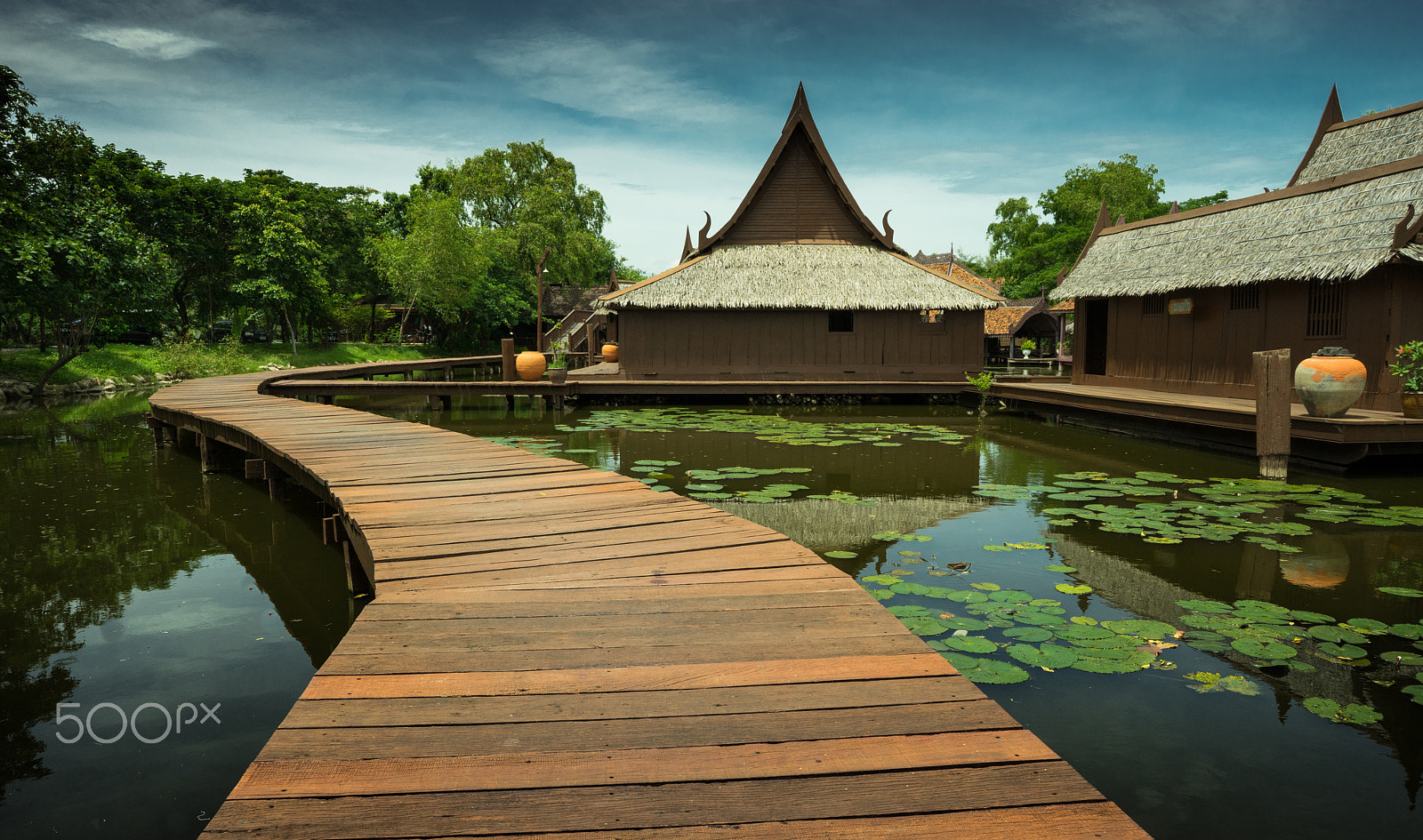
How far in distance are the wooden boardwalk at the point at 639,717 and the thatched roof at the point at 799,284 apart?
1390 centimetres

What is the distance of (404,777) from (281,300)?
3030 cm

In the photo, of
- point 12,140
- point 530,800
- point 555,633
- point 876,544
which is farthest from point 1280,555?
point 12,140

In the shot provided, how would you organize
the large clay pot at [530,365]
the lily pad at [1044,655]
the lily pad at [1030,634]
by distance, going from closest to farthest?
the lily pad at [1044,655]
the lily pad at [1030,634]
the large clay pot at [530,365]

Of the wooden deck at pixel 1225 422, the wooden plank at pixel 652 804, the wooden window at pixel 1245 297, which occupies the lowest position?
the wooden plank at pixel 652 804

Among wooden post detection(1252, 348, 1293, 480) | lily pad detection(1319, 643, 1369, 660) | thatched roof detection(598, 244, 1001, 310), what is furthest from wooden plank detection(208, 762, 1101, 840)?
thatched roof detection(598, 244, 1001, 310)

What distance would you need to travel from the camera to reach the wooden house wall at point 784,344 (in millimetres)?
17734

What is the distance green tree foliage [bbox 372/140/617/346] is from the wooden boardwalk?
31.9m

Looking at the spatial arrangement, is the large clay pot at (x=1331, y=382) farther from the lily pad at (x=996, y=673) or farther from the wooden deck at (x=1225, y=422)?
the lily pad at (x=996, y=673)

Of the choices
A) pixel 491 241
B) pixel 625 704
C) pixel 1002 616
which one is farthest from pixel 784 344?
pixel 491 241

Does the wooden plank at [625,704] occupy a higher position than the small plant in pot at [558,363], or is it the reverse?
the small plant in pot at [558,363]

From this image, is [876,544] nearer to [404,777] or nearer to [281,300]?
[404,777]

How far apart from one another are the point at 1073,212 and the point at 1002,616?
1749 inches

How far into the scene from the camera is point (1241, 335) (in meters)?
11.9

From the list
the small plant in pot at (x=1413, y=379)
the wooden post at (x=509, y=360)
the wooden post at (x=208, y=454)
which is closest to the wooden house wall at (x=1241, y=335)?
the small plant in pot at (x=1413, y=379)
